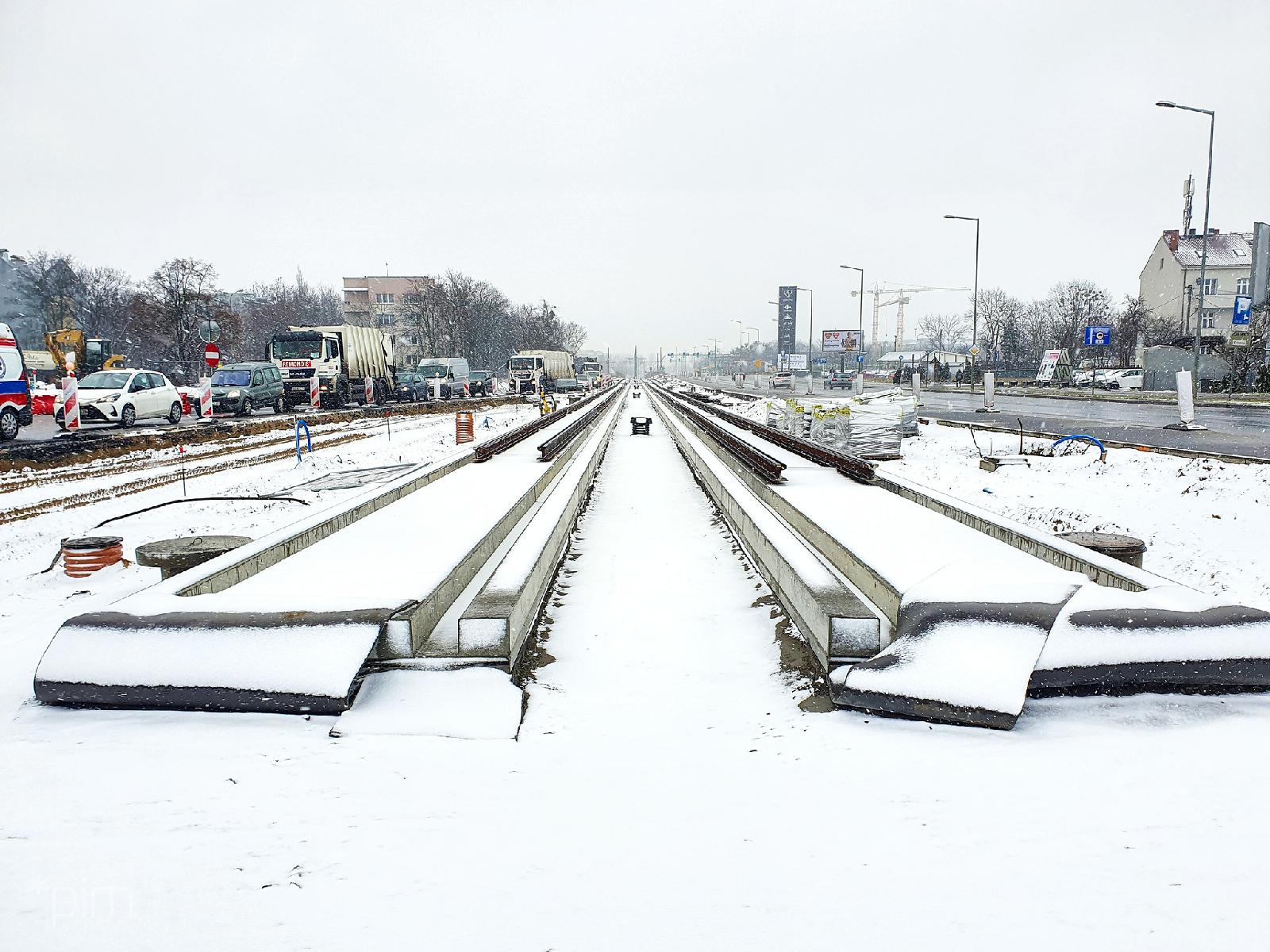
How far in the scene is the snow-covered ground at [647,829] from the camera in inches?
97.3

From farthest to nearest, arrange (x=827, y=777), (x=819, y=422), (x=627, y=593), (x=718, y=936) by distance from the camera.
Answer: (x=819, y=422), (x=627, y=593), (x=827, y=777), (x=718, y=936)

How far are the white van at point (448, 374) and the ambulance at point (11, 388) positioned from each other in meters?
28.8

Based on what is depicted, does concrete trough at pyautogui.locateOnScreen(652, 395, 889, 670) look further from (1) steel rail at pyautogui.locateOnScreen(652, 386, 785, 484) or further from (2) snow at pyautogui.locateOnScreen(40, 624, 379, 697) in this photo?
(2) snow at pyautogui.locateOnScreen(40, 624, 379, 697)

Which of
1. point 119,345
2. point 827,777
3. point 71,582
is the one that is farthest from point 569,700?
point 119,345

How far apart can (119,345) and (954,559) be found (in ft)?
285

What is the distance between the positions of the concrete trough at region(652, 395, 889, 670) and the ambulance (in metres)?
16.5

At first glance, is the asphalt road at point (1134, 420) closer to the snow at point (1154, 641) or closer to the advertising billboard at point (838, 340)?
the snow at point (1154, 641)

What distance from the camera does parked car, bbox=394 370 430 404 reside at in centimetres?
4231

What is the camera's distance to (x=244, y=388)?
2770 centimetres

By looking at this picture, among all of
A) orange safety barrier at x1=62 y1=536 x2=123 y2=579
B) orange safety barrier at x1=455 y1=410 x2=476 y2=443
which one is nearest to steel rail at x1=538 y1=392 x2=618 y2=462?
orange safety barrier at x1=455 y1=410 x2=476 y2=443

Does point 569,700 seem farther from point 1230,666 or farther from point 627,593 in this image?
point 1230,666

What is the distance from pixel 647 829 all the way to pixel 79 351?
45.1 meters

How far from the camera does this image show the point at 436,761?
138 inches

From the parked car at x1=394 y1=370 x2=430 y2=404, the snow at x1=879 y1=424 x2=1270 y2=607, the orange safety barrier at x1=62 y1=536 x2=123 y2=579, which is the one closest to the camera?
the orange safety barrier at x1=62 y1=536 x2=123 y2=579
